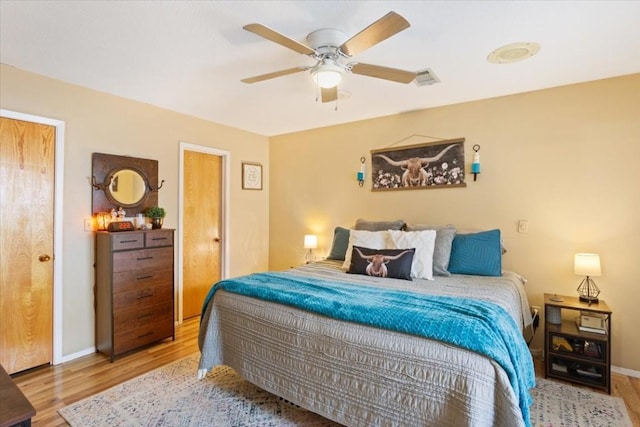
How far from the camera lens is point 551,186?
288cm

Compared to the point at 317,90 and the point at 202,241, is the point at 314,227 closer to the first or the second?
the point at 202,241

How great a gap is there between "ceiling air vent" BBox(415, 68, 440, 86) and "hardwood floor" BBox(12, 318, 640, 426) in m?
2.54

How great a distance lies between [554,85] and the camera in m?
2.82

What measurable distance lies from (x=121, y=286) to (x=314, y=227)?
2320mm

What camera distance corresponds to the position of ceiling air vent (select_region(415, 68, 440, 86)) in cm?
257

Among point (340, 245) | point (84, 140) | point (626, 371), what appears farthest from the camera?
point (340, 245)

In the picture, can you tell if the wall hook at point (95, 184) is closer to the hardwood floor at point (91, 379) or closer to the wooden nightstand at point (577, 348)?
the hardwood floor at point (91, 379)

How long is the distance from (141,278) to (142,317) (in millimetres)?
361

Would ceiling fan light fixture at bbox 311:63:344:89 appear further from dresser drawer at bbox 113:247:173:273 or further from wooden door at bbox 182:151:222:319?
wooden door at bbox 182:151:222:319

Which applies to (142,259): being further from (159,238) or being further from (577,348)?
(577,348)

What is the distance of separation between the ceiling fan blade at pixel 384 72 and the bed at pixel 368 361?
139 cm

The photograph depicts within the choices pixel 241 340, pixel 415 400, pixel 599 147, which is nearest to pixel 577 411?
pixel 415 400

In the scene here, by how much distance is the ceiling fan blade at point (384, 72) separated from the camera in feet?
6.59

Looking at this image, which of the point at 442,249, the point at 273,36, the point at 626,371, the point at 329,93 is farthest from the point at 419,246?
the point at 273,36
